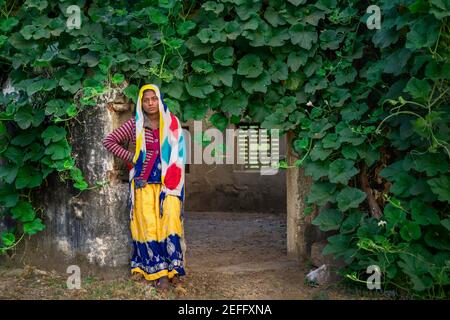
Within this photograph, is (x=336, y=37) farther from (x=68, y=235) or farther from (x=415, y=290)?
(x=68, y=235)

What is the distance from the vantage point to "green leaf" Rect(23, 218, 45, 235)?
557 centimetres

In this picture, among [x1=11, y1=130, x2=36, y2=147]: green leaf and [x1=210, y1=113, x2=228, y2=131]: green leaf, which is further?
[x1=210, y1=113, x2=228, y2=131]: green leaf

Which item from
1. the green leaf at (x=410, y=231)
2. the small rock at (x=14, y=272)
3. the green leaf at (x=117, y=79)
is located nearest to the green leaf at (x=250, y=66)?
the green leaf at (x=117, y=79)

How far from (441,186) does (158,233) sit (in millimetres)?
2235

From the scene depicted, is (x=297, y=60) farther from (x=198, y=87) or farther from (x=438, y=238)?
(x=438, y=238)

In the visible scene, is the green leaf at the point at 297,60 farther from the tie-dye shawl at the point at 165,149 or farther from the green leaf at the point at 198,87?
the tie-dye shawl at the point at 165,149

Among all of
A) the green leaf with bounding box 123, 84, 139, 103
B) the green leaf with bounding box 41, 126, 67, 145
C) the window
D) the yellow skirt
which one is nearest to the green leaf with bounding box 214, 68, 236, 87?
the green leaf with bounding box 123, 84, 139, 103

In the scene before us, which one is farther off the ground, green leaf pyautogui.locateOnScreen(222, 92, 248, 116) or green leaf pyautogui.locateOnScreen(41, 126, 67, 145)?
green leaf pyautogui.locateOnScreen(222, 92, 248, 116)

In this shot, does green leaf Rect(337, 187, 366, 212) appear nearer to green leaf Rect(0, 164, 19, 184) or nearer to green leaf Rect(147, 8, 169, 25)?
green leaf Rect(147, 8, 169, 25)

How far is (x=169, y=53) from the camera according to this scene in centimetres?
552

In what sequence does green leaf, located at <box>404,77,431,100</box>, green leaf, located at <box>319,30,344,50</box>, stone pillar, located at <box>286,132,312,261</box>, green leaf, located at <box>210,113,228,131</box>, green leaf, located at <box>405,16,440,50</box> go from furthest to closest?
stone pillar, located at <box>286,132,312,261</box> → green leaf, located at <box>210,113,228,131</box> → green leaf, located at <box>319,30,344,50</box> → green leaf, located at <box>404,77,431,100</box> → green leaf, located at <box>405,16,440,50</box>

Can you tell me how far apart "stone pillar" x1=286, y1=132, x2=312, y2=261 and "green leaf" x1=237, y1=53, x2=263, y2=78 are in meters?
0.70

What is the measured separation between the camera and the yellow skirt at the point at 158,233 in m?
5.15

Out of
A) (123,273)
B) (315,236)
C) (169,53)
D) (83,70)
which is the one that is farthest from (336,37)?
(123,273)
